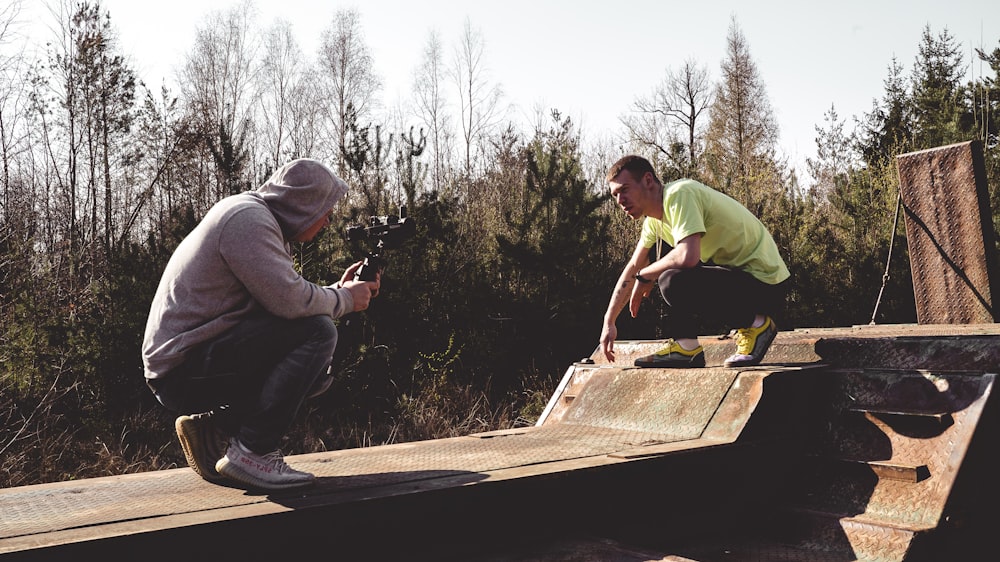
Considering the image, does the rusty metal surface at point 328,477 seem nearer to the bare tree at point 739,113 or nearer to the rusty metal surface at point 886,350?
the rusty metal surface at point 886,350

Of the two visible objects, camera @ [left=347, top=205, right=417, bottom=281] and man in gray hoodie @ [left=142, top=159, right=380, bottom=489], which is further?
camera @ [left=347, top=205, right=417, bottom=281]

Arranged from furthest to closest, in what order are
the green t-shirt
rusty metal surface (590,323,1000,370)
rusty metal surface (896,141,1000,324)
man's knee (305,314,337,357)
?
rusty metal surface (896,141,1000,324), the green t-shirt, rusty metal surface (590,323,1000,370), man's knee (305,314,337,357)

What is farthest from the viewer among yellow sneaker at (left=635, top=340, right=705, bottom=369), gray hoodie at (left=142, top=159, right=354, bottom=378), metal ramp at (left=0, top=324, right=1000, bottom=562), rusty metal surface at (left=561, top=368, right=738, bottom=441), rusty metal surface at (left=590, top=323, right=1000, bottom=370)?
yellow sneaker at (left=635, top=340, right=705, bottom=369)

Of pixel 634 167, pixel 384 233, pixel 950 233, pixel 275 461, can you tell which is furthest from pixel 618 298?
pixel 950 233

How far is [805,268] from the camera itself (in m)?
9.52

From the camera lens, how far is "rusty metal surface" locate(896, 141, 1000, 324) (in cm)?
522

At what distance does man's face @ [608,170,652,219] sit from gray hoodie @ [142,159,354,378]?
77.4 inches

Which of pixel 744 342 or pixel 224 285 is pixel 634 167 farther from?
pixel 224 285

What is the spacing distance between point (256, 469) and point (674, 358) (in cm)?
256

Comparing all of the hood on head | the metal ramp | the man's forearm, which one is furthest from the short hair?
the hood on head

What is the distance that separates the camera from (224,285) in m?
2.63

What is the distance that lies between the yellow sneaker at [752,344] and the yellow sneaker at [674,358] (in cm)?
30

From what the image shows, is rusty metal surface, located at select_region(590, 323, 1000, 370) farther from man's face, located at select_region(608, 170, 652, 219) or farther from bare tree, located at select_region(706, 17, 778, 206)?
bare tree, located at select_region(706, 17, 778, 206)

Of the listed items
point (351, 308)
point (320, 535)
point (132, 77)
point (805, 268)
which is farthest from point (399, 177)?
point (132, 77)
